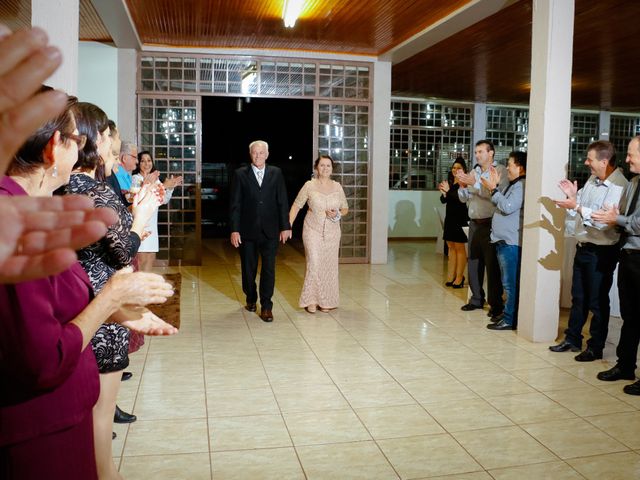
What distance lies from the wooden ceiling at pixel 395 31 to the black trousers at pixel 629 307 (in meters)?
3.20

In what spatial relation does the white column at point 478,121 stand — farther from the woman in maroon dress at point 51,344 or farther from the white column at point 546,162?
the woman in maroon dress at point 51,344

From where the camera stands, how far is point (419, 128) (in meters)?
12.4

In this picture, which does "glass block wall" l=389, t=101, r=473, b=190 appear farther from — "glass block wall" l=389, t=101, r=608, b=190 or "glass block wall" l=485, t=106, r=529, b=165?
"glass block wall" l=485, t=106, r=529, b=165

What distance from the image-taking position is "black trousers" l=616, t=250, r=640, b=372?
3654 mm

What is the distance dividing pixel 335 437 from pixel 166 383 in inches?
50.5

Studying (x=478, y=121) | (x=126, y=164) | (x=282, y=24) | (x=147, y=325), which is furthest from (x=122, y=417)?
(x=478, y=121)

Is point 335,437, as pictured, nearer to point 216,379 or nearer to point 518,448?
point 518,448

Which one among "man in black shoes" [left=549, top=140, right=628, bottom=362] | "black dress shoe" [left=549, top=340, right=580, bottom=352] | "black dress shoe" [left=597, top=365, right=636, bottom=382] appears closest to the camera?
"black dress shoe" [left=597, top=365, right=636, bottom=382]

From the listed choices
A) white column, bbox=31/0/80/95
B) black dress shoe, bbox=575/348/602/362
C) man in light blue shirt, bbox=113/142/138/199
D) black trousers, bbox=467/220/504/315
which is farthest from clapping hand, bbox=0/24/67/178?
black trousers, bbox=467/220/504/315

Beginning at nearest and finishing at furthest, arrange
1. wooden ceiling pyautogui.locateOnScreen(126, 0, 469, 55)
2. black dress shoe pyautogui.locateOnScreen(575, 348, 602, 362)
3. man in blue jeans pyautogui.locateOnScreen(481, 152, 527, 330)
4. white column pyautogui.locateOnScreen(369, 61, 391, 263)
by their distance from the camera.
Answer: black dress shoe pyautogui.locateOnScreen(575, 348, 602, 362)
man in blue jeans pyautogui.locateOnScreen(481, 152, 527, 330)
wooden ceiling pyautogui.locateOnScreen(126, 0, 469, 55)
white column pyautogui.locateOnScreen(369, 61, 391, 263)

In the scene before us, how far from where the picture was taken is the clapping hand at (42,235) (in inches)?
28.1

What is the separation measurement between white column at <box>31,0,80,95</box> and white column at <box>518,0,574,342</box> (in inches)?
130

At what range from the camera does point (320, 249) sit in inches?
223

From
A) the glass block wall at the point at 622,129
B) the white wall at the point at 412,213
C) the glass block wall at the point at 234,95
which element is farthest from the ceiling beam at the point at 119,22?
the glass block wall at the point at 622,129
